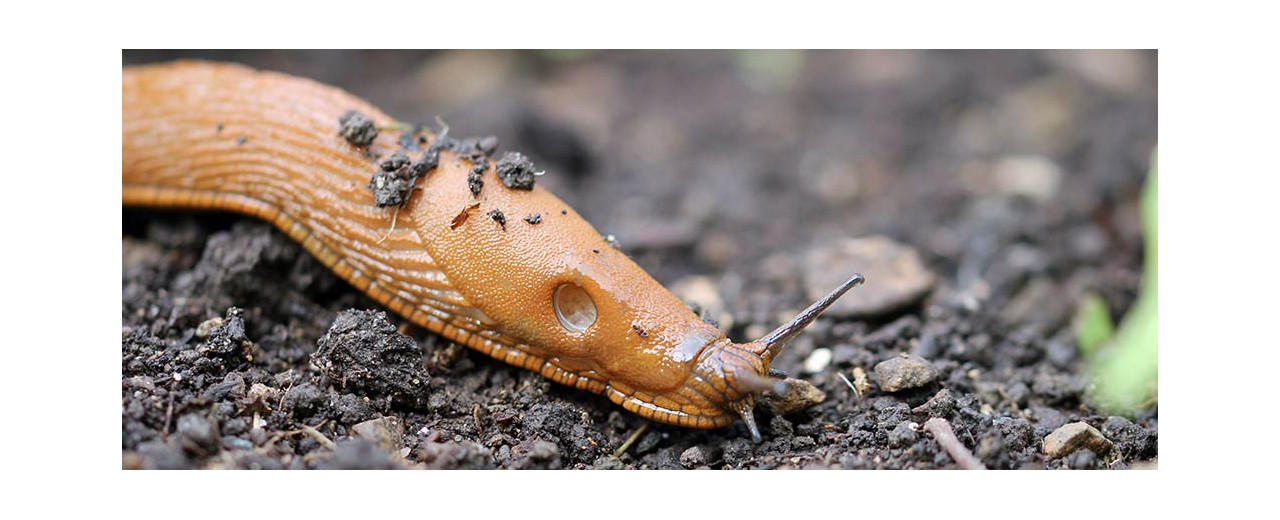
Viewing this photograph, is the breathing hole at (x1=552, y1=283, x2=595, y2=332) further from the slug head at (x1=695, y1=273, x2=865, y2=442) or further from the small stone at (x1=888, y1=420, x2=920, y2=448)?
the small stone at (x1=888, y1=420, x2=920, y2=448)

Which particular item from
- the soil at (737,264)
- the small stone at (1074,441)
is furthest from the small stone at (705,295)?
the small stone at (1074,441)

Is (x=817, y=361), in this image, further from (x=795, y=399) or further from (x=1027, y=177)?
(x=1027, y=177)

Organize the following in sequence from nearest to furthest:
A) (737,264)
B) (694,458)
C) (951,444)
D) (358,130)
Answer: (951,444)
(694,458)
(358,130)
(737,264)

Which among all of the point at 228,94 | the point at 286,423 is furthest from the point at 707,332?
the point at 228,94

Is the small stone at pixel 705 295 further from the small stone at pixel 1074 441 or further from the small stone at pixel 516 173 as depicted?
the small stone at pixel 1074 441

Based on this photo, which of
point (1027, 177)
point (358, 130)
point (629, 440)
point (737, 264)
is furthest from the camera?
point (1027, 177)

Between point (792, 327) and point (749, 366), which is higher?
point (792, 327)

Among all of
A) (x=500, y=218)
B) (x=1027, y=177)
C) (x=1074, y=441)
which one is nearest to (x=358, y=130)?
(x=500, y=218)

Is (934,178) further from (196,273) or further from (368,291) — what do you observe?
(196,273)
